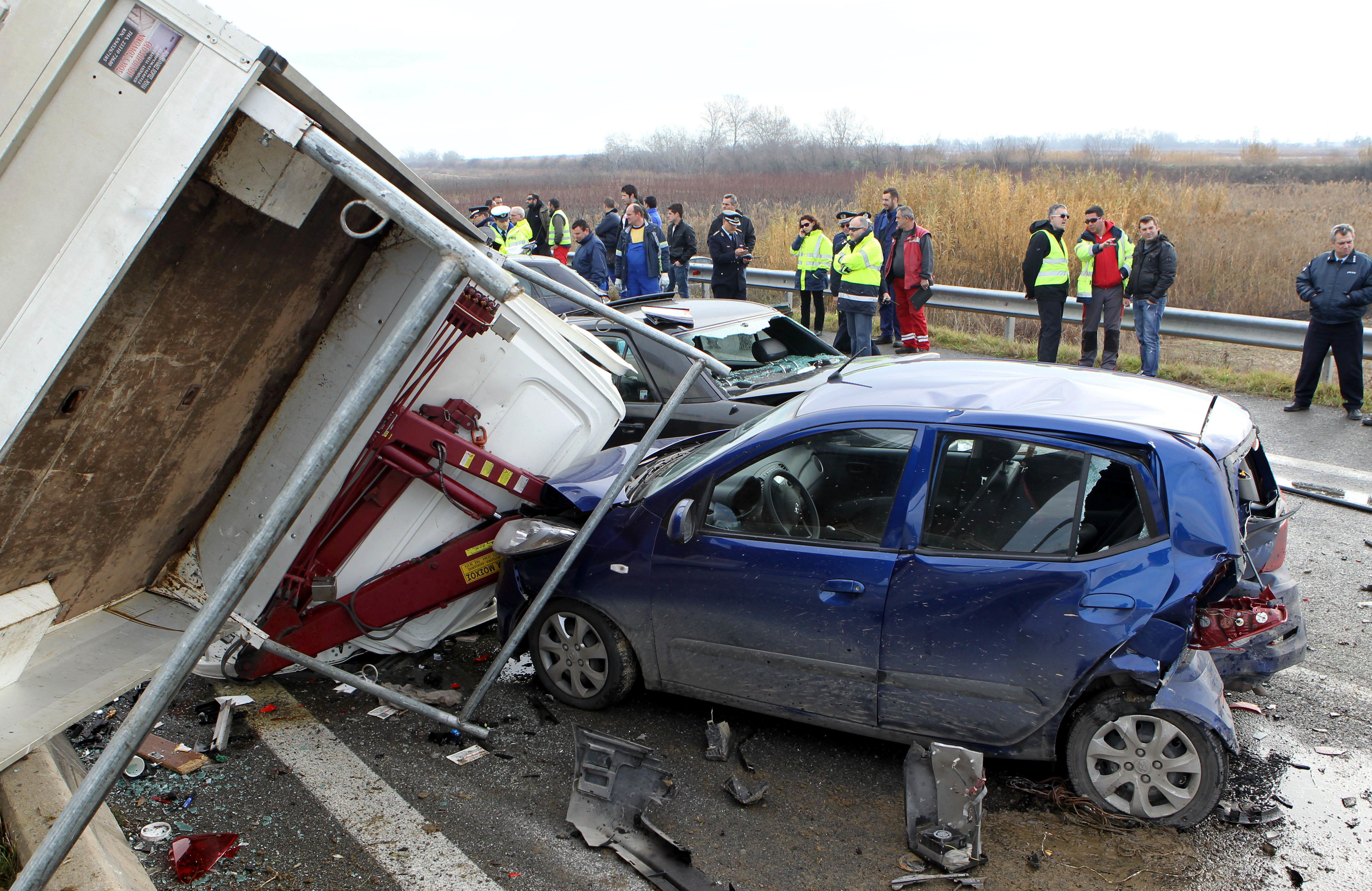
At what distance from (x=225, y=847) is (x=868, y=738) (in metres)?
2.56

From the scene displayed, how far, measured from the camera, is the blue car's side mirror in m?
3.90

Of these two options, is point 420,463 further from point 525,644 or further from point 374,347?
point 525,644

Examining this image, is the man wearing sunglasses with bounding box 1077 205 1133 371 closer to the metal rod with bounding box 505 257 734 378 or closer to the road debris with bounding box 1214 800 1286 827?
the road debris with bounding box 1214 800 1286 827

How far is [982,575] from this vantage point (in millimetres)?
3438

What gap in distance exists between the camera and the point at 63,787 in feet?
10.4

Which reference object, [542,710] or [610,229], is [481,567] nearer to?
[542,710]

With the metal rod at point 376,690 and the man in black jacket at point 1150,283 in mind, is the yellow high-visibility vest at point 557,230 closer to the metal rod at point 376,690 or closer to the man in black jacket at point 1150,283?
the man in black jacket at point 1150,283

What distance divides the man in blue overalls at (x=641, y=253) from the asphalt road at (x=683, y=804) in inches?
425

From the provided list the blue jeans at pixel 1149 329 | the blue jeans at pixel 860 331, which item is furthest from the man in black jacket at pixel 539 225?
the blue jeans at pixel 1149 329

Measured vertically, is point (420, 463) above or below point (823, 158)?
below

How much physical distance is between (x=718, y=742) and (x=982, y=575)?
133 cm

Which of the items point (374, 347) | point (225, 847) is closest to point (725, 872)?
point (225, 847)

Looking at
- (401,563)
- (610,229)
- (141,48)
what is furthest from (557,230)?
(141,48)

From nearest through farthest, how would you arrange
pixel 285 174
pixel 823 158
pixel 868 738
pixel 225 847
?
pixel 285 174
pixel 225 847
pixel 868 738
pixel 823 158
